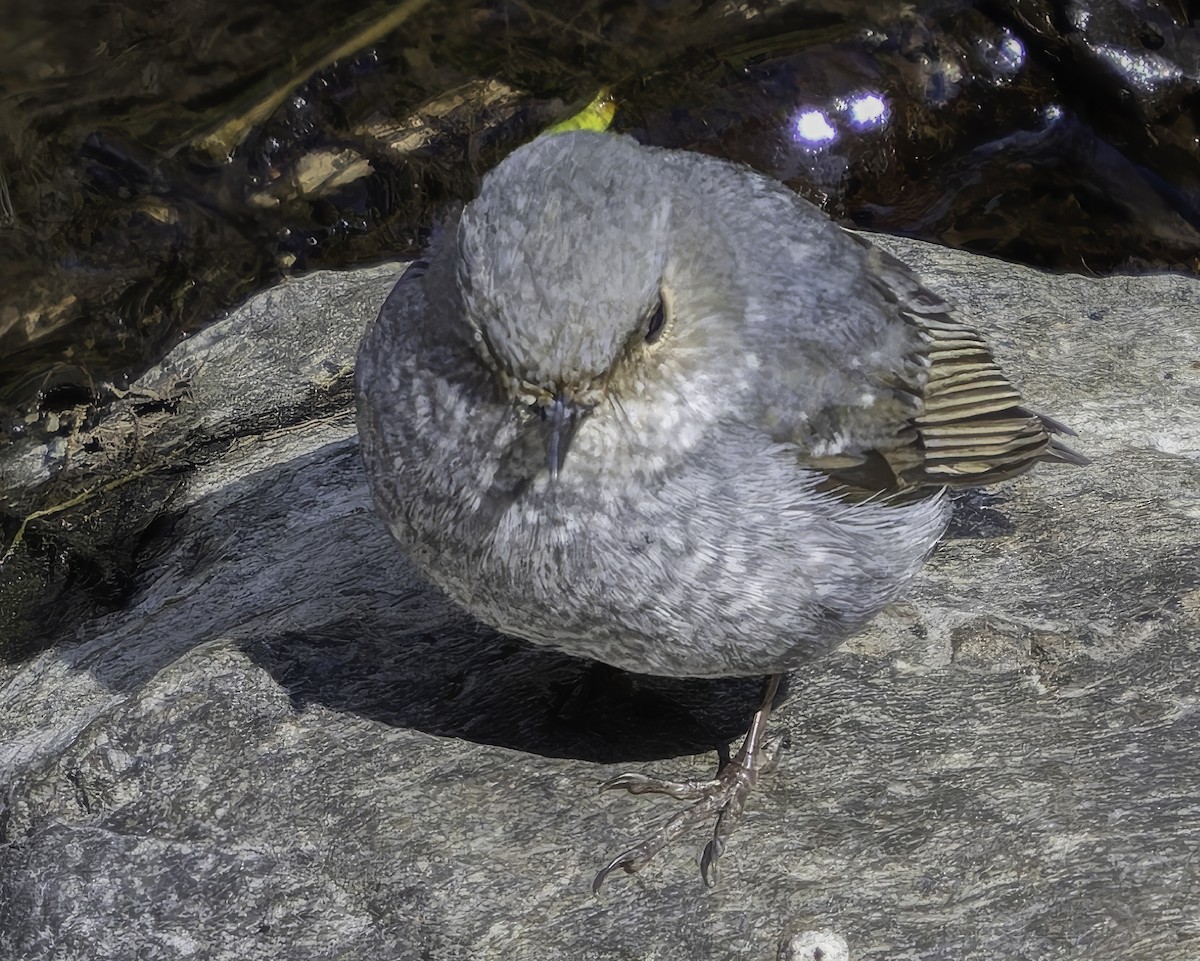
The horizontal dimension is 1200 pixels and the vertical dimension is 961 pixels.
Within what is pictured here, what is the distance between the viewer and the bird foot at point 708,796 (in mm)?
4660

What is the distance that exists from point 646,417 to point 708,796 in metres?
1.52

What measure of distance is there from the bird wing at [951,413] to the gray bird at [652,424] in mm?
37

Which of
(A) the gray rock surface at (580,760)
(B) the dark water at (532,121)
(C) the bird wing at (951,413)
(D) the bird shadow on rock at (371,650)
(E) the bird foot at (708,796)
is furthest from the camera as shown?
(B) the dark water at (532,121)

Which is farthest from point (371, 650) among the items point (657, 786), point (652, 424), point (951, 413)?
point (951, 413)

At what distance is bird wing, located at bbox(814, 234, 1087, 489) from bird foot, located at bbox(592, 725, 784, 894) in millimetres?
1069

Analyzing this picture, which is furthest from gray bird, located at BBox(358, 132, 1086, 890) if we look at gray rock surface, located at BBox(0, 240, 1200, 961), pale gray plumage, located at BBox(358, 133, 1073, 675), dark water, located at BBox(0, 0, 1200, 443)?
dark water, located at BBox(0, 0, 1200, 443)

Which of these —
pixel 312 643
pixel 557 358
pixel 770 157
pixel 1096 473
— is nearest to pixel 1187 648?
pixel 1096 473

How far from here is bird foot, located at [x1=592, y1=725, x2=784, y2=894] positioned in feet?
15.3

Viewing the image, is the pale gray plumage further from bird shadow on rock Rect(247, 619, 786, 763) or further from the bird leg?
bird shadow on rock Rect(247, 619, 786, 763)

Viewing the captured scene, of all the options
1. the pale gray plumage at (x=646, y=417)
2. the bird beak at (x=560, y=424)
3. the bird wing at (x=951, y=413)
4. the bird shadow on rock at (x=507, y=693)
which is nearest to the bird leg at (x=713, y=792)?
the bird shadow on rock at (x=507, y=693)

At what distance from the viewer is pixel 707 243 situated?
14.2 feet

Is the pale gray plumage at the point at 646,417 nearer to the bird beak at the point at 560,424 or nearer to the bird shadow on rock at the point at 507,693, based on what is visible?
the bird beak at the point at 560,424

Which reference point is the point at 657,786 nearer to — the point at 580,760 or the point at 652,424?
the point at 580,760

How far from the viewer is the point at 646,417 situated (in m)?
4.11
